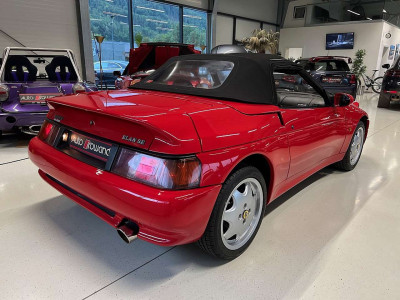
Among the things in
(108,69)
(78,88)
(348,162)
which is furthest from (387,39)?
(78,88)

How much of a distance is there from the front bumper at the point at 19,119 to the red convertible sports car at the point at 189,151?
2028 millimetres

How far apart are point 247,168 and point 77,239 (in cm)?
123

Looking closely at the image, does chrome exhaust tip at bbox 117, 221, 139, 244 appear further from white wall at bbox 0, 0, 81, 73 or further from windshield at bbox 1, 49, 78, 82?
white wall at bbox 0, 0, 81, 73

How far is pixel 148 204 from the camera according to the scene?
4.33 ft

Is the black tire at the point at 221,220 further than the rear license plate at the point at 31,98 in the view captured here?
No

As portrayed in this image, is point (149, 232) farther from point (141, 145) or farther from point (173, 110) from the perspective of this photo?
point (173, 110)

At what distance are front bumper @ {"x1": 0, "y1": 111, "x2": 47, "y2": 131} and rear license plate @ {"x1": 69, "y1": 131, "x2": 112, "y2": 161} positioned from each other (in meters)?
2.40

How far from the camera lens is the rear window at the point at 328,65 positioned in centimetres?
841

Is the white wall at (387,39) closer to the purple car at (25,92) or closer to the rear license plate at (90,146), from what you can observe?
the purple car at (25,92)

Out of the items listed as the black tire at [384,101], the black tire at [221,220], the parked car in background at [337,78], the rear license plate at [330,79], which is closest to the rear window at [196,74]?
the black tire at [221,220]

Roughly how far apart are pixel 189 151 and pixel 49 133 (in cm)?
114

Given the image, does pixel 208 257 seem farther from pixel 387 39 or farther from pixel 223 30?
pixel 387 39

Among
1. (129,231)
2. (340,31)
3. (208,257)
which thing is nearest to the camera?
(129,231)

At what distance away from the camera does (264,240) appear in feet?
6.55
